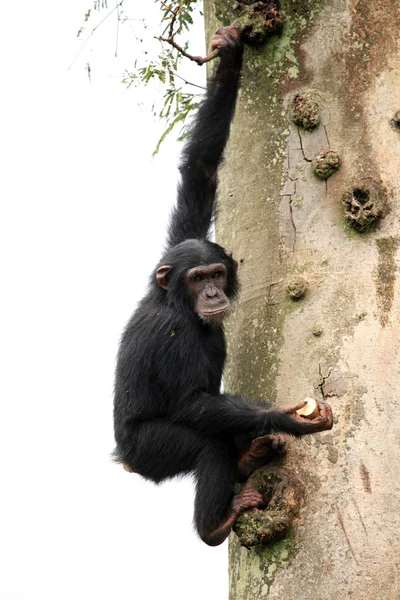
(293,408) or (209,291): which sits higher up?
(209,291)

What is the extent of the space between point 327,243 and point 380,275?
1.12 feet

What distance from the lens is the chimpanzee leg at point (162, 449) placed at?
5180 millimetres

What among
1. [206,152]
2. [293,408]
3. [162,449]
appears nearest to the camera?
[293,408]

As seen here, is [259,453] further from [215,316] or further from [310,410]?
[215,316]

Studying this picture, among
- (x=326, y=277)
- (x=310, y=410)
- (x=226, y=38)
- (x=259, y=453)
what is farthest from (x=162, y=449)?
(x=226, y=38)

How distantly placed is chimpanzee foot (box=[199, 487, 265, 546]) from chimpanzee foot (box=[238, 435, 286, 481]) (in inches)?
6.7

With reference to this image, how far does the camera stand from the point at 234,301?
5508mm

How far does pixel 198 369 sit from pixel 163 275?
0.81 m

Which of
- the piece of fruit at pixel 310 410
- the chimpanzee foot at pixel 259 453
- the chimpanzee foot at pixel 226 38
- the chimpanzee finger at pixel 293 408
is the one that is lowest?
the chimpanzee foot at pixel 259 453

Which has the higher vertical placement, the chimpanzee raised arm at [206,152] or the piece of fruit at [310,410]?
the chimpanzee raised arm at [206,152]

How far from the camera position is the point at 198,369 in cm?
541

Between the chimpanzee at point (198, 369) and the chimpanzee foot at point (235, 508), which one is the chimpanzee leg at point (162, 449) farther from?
the chimpanzee foot at point (235, 508)

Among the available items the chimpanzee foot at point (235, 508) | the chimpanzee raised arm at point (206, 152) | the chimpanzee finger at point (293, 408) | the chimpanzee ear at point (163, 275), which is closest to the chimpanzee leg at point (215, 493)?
the chimpanzee foot at point (235, 508)

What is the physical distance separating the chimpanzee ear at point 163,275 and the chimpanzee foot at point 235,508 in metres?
1.79
